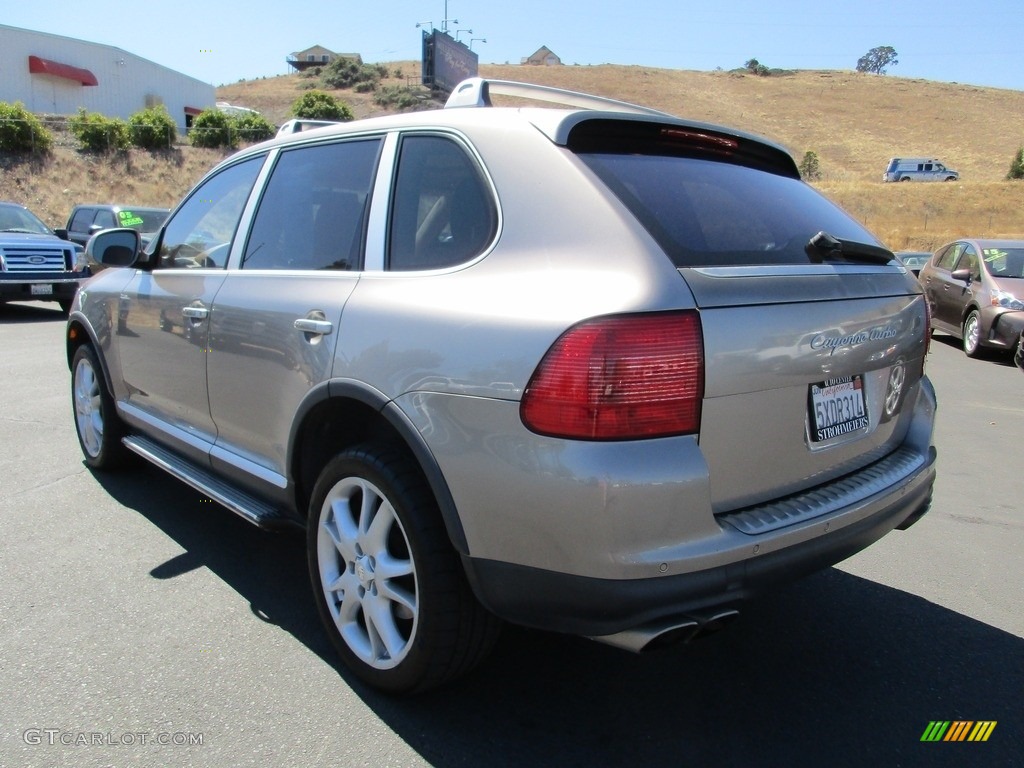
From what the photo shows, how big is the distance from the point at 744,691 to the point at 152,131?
1690 inches

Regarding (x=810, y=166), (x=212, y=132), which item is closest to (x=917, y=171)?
(x=810, y=166)

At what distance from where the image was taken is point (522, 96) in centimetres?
320

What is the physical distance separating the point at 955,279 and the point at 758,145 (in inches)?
410

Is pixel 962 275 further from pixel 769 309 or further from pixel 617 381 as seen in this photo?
pixel 617 381

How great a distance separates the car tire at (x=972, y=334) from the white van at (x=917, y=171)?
49447mm

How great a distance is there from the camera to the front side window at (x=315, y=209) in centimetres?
295

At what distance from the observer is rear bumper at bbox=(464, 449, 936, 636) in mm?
2039

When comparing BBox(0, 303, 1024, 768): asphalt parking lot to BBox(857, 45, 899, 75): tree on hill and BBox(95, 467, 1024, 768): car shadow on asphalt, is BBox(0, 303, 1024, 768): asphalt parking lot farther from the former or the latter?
BBox(857, 45, 899, 75): tree on hill

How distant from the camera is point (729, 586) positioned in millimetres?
2127

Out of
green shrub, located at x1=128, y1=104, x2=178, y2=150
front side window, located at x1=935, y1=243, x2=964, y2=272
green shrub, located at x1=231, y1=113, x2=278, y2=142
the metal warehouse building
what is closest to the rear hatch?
front side window, located at x1=935, y1=243, x2=964, y2=272

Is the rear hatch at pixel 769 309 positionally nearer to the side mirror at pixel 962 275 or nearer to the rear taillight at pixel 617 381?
the rear taillight at pixel 617 381

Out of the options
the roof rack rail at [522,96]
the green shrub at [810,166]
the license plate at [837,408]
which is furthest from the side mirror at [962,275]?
the green shrub at [810,166]

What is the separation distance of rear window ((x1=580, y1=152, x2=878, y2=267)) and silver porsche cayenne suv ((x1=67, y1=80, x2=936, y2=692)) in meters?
0.01

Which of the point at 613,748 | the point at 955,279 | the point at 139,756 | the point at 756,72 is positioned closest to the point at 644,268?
the point at 613,748
